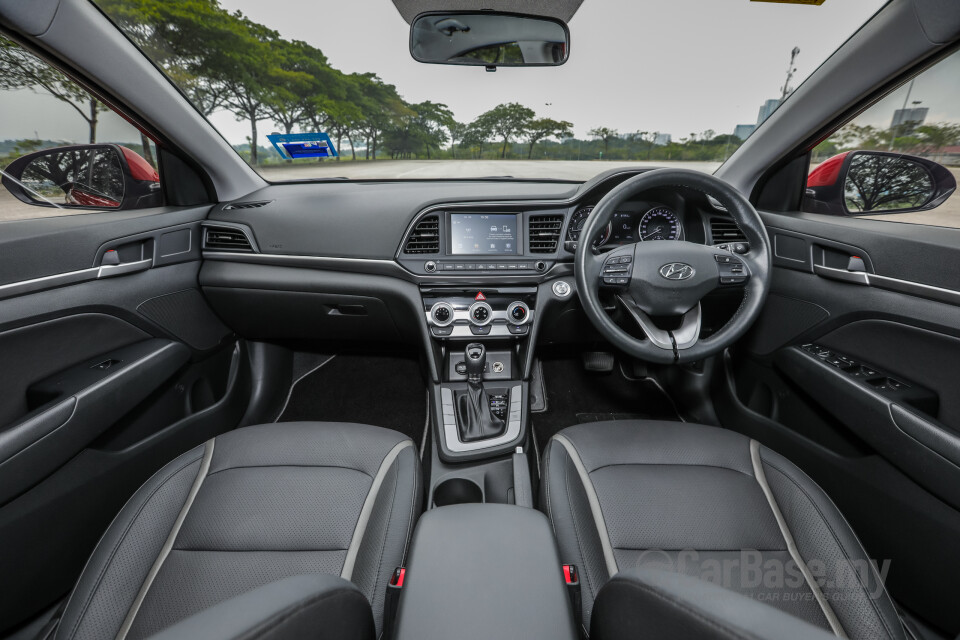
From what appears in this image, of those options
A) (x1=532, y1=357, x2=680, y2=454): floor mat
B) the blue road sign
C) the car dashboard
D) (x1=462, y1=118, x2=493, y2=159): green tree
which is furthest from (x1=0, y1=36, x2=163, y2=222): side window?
(x1=532, y1=357, x2=680, y2=454): floor mat

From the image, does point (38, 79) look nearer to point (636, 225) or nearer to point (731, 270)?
point (636, 225)

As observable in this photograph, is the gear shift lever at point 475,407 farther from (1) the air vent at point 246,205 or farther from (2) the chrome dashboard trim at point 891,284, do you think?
(2) the chrome dashboard trim at point 891,284

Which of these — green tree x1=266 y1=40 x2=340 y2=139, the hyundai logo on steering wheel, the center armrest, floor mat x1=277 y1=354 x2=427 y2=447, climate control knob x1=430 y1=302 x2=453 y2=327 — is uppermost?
green tree x1=266 y1=40 x2=340 y2=139

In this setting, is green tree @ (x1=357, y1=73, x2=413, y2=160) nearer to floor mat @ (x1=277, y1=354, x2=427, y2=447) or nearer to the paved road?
the paved road

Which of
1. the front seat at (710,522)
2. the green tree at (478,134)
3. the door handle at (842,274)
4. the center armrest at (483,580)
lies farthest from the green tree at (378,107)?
the center armrest at (483,580)

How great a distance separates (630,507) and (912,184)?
1496 mm

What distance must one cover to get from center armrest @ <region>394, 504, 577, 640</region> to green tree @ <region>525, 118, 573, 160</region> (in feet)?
6.44

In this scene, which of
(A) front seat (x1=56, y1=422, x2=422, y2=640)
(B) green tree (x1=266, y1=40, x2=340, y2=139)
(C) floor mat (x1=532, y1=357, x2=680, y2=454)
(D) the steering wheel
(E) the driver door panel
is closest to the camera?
(A) front seat (x1=56, y1=422, x2=422, y2=640)

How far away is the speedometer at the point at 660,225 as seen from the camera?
6.41ft

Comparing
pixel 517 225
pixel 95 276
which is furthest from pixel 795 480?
pixel 95 276

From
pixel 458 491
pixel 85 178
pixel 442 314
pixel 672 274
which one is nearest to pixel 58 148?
pixel 85 178

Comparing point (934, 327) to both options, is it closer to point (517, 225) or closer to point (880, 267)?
point (880, 267)

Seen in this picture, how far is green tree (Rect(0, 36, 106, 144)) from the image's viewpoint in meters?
1.35

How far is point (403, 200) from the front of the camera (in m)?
2.02
